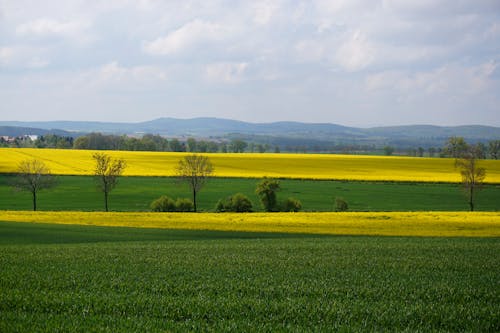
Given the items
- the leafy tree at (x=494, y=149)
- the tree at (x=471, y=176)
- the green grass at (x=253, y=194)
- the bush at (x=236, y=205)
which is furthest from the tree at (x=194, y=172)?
the leafy tree at (x=494, y=149)

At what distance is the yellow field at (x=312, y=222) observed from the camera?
3469 cm

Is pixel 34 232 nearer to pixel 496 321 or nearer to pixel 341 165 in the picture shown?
pixel 496 321

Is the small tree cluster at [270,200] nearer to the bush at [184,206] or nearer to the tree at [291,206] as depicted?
the tree at [291,206]

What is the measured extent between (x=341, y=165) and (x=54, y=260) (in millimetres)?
78213

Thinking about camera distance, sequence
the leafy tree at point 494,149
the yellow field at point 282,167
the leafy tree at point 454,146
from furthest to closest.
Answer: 1. the leafy tree at point 494,149
2. the leafy tree at point 454,146
3. the yellow field at point 282,167

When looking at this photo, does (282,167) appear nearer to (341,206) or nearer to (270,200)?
(270,200)

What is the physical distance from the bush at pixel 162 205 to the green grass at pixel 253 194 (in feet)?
7.82

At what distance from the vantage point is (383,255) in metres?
22.3

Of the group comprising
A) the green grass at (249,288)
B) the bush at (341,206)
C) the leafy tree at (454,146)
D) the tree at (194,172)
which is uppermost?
the leafy tree at (454,146)

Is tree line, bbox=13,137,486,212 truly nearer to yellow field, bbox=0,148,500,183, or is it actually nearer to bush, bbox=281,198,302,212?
bush, bbox=281,198,302,212

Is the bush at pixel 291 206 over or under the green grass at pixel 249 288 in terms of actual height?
under

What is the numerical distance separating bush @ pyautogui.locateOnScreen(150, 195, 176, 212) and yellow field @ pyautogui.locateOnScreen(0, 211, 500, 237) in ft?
27.4

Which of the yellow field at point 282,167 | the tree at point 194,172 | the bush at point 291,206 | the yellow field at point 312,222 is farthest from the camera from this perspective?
the yellow field at point 282,167

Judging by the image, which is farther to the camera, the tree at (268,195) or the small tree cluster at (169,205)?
the tree at (268,195)
